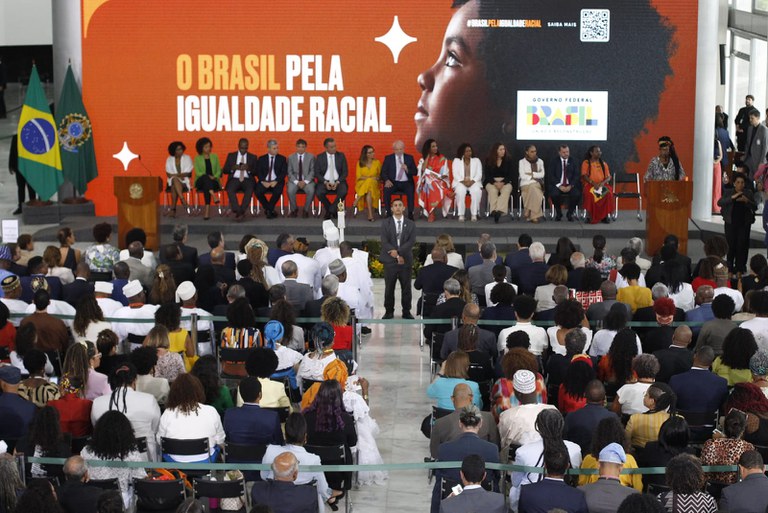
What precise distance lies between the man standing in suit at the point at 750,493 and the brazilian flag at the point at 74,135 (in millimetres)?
12734

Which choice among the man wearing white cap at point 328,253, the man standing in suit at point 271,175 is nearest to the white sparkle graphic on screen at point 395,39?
the man standing in suit at point 271,175

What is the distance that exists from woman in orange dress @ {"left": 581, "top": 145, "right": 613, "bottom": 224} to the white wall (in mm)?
11545

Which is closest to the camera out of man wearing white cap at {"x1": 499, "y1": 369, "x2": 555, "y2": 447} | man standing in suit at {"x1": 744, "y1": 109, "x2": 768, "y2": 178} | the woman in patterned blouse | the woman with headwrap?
man wearing white cap at {"x1": 499, "y1": 369, "x2": 555, "y2": 447}

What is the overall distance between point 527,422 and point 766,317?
272 centimetres

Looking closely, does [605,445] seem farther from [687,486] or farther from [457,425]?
[457,425]

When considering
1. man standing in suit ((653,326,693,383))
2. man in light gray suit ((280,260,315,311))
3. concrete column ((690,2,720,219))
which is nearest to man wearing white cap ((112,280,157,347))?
man in light gray suit ((280,260,315,311))

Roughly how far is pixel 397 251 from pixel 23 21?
45.5 feet

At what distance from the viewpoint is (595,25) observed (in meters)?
17.3

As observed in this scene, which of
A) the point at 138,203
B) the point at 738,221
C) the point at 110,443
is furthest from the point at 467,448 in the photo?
the point at 138,203

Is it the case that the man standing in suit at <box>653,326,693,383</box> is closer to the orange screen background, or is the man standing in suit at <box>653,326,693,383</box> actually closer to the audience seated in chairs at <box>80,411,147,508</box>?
the audience seated in chairs at <box>80,411,147,508</box>

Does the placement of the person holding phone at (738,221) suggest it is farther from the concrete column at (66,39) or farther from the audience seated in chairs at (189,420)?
the concrete column at (66,39)

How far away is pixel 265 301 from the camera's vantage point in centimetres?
1062

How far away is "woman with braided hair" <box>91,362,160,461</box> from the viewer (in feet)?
25.1

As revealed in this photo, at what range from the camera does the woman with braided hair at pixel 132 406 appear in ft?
25.1
